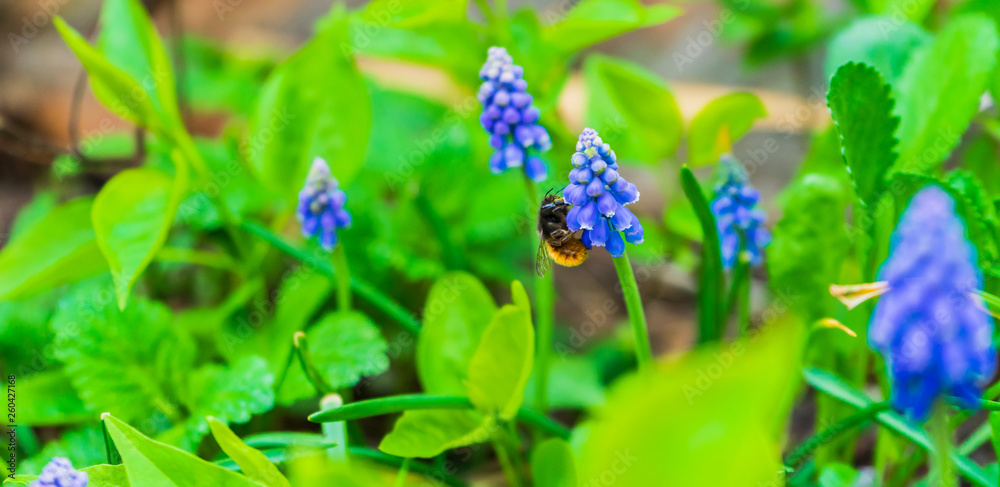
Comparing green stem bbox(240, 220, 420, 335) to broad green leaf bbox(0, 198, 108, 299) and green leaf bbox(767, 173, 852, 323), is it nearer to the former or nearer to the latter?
broad green leaf bbox(0, 198, 108, 299)

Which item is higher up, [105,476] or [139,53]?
[139,53]

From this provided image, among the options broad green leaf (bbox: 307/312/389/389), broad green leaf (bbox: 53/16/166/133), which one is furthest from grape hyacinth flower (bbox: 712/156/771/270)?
broad green leaf (bbox: 53/16/166/133)

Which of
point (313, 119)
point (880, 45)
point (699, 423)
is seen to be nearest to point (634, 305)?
point (699, 423)

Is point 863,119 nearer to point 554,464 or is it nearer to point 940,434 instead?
point 940,434

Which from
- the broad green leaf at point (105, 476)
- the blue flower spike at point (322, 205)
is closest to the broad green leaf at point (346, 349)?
the blue flower spike at point (322, 205)

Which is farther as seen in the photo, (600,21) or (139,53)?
(139,53)

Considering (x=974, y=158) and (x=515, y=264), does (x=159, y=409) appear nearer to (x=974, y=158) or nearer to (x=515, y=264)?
(x=515, y=264)
